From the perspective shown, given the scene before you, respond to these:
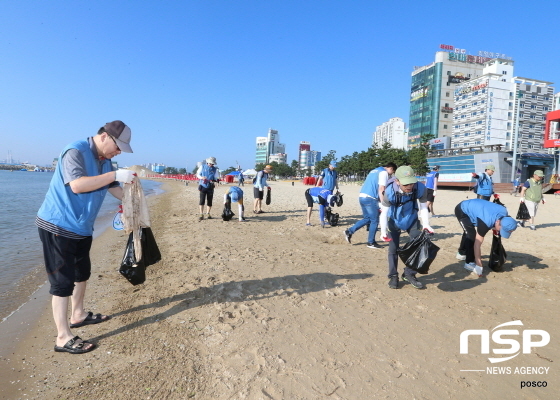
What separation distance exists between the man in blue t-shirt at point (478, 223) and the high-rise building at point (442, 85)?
80270 mm

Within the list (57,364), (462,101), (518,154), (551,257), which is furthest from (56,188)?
(462,101)

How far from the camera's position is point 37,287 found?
15.3 ft

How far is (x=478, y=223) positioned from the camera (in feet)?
15.9

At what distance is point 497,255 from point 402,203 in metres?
2.16

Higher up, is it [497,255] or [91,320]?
[497,255]

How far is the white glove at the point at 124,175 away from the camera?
2.72m

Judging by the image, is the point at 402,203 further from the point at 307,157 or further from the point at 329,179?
the point at 307,157

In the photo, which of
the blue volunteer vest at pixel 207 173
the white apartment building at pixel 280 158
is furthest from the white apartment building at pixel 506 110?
the white apartment building at pixel 280 158

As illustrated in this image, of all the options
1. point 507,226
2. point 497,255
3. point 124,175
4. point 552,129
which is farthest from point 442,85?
point 124,175

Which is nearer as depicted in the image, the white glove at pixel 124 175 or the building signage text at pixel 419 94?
→ the white glove at pixel 124 175

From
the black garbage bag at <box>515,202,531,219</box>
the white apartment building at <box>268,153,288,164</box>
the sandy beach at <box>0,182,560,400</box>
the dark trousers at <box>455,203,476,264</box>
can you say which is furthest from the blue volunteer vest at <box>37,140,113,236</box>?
the white apartment building at <box>268,153,288,164</box>

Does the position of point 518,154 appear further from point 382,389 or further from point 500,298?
point 382,389

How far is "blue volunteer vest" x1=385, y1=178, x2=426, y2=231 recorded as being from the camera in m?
4.17

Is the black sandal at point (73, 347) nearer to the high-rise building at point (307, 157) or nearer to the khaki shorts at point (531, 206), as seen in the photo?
the khaki shorts at point (531, 206)
